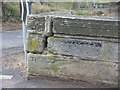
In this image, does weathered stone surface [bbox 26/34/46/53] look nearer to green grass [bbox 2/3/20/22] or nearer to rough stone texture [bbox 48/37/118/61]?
rough stone texture [bbox 48/37/118/61]

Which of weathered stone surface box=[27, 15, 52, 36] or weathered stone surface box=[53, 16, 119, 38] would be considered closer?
weathered stone surface box=[53, 16, 119, 38]

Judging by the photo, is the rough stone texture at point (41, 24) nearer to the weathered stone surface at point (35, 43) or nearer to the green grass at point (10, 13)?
the weathered stone surface at point (35, 43)

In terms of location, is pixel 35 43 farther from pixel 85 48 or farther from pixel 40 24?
pixel 85 48

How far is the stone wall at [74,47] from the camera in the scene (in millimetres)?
2771

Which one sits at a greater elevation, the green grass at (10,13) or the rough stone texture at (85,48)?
the green grass at (10,13)

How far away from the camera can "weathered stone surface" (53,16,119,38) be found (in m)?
2.72

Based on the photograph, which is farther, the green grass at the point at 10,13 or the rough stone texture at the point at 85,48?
the green grass at the point at 10,13

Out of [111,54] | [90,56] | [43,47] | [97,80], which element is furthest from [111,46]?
[43,47]

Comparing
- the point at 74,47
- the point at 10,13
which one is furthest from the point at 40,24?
the point at 10,13

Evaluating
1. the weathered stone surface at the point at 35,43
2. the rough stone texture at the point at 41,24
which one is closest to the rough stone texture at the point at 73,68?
the weathered stone surface at the point at 35,43

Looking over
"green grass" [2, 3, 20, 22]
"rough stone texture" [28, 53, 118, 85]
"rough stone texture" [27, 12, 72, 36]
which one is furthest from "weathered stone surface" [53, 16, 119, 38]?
"green grass" [2, 3, 20, 22]

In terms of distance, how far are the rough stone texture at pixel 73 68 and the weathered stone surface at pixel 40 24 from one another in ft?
1.41

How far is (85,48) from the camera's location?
288cm

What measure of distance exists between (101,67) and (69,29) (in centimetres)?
83
